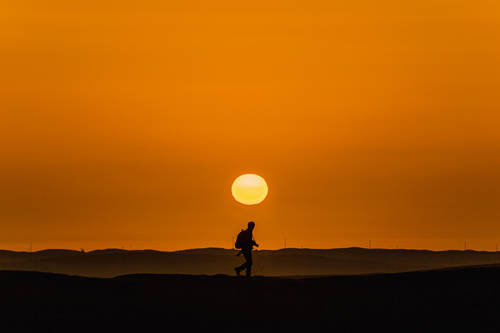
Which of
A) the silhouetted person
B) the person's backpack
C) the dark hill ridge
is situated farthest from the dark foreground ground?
the dark hill ridge

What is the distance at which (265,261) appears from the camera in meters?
103

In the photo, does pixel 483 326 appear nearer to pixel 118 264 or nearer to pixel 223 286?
pixel 223 286

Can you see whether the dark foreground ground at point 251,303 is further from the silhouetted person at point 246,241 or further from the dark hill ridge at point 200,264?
the dark hill ridge at point 200,264

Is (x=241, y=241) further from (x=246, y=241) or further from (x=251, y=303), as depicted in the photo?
(x=251, y=303)

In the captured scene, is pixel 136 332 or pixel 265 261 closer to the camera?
pixel 136 332

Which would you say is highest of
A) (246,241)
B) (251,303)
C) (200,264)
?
(200,264)

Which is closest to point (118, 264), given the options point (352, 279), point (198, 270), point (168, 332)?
point (198, 270)

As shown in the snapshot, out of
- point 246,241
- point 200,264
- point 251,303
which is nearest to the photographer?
point 251,303

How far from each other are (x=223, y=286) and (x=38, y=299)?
478cm

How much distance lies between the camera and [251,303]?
95.8ft

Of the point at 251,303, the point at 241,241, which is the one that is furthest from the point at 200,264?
the point at 251,303

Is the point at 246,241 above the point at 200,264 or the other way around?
the other way around

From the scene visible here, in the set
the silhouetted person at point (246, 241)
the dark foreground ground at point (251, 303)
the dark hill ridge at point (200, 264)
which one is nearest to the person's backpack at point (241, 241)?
the silhouetted person at point (246, 241)

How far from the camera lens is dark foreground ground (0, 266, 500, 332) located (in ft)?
88.5
